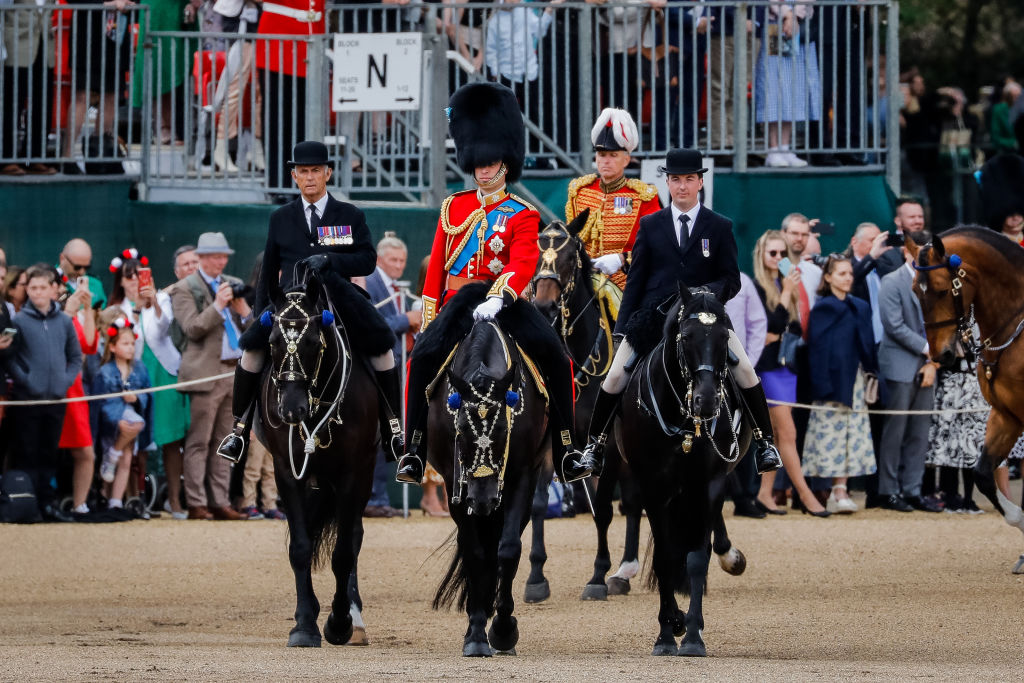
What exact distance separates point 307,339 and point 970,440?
→ 830 centimetres

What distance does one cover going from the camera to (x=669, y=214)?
1095 centimetres

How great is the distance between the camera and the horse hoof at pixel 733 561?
482 inches

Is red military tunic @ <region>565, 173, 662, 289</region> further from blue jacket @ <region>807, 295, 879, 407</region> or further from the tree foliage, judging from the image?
the tree foliage

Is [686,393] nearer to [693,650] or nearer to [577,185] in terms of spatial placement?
[693,650]

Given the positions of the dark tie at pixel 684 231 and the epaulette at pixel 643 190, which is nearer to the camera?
the dark tie at pixel 684 231

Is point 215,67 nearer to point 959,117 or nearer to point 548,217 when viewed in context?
point 548,217

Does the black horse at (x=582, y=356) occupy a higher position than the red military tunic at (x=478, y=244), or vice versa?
the red military tunic at (x=478, y=244)

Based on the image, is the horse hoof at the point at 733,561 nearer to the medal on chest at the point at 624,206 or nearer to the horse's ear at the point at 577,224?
the horse's ear at the point at 577,224

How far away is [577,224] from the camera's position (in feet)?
40.5

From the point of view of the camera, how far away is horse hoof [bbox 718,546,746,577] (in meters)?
12.2

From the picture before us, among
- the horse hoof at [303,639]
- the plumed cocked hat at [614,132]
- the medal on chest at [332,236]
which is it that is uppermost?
the plumed cocked hat at [614,132]

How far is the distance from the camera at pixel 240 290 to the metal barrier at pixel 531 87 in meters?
2.09

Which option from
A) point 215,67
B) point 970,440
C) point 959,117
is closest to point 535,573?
point 970,440

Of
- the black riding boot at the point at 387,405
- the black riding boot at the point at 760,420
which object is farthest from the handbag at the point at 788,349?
the black riding boot at the point at 387,405
